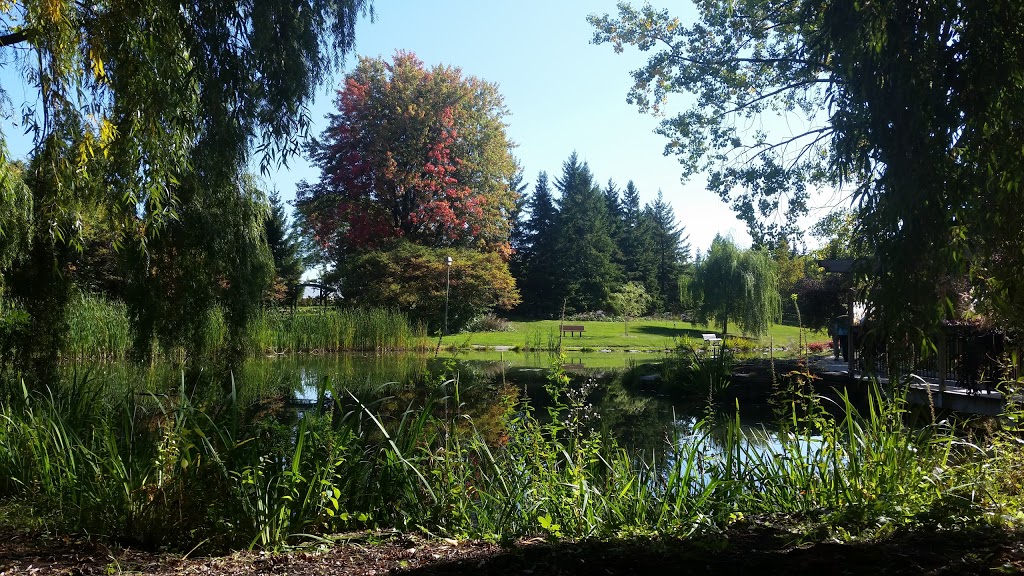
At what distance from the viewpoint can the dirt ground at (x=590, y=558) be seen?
7.16ft

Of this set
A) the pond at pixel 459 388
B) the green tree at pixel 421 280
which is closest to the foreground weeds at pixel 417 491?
the pond at pixel 459 388

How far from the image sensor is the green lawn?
2447 centimetres

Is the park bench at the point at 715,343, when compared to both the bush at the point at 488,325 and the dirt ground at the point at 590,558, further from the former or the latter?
the dirt ground at the point at 590,558

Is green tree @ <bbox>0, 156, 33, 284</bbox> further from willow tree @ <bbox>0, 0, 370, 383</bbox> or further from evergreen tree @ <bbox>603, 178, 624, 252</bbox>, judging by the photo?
evergreen tree @ <bbox>603, 178, 624, 252</bbox>

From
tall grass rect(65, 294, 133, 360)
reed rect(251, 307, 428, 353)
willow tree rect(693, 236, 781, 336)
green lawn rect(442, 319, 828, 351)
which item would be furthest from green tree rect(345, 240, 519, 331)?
tall grass rect(65, 294, 133, 360)

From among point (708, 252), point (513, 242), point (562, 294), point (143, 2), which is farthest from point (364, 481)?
point (513, 242)

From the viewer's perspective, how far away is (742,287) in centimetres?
2547

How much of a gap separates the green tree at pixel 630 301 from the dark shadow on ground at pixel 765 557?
35.7 m

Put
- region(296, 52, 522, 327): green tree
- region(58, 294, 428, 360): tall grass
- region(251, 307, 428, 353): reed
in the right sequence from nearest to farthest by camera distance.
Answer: region(58, 294, 428, 360): tall grass
region(251, 307, 428, 353): reed
region(296, 52, 522, 327): green tree

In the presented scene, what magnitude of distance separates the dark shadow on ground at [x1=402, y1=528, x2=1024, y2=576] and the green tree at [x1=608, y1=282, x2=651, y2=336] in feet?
117

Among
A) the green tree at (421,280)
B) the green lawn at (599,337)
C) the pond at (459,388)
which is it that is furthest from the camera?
the green lawn at (599,337)

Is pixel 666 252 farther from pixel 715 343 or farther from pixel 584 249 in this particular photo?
pixel 715 343

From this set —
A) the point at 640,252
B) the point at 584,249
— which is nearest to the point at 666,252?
the point at 640,252

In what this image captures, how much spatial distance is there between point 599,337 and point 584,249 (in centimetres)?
1254
